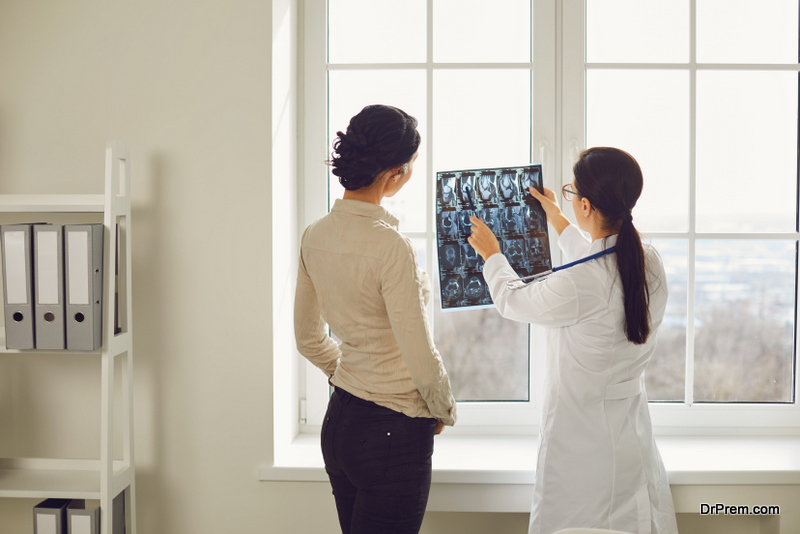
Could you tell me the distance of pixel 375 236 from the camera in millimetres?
1207

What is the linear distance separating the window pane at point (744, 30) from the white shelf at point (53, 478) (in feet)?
7.70

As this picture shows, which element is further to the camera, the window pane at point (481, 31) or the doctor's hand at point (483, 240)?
the window pane at point (481, 31)

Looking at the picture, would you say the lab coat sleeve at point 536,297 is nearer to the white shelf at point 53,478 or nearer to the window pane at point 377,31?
the window pane at point 377,31

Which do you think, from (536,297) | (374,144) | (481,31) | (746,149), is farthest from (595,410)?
(481,31)

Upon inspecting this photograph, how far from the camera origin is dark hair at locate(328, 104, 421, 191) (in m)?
1.19

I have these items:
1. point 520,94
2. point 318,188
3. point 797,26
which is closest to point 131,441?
point 318,188

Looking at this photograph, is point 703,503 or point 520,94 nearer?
point 703,503

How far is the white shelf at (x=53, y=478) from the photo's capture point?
1.54 metres

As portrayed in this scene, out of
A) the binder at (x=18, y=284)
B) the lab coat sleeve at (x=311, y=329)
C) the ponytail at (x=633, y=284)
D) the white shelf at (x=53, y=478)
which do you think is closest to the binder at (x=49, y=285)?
the binder at (x=18, y=284)

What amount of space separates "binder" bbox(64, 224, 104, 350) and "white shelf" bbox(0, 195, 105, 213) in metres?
0.08

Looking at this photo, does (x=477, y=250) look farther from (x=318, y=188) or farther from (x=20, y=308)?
(x=20, y=308)

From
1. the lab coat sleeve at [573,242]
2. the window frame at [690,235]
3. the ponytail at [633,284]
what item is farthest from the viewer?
the window frame at [690,235]

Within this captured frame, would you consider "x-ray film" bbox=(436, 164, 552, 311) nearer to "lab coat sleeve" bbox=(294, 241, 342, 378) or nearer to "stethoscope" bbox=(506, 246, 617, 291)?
"stethoscope" bbox=(506, 246, 617, 291)

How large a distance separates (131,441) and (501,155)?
150 centimetres
